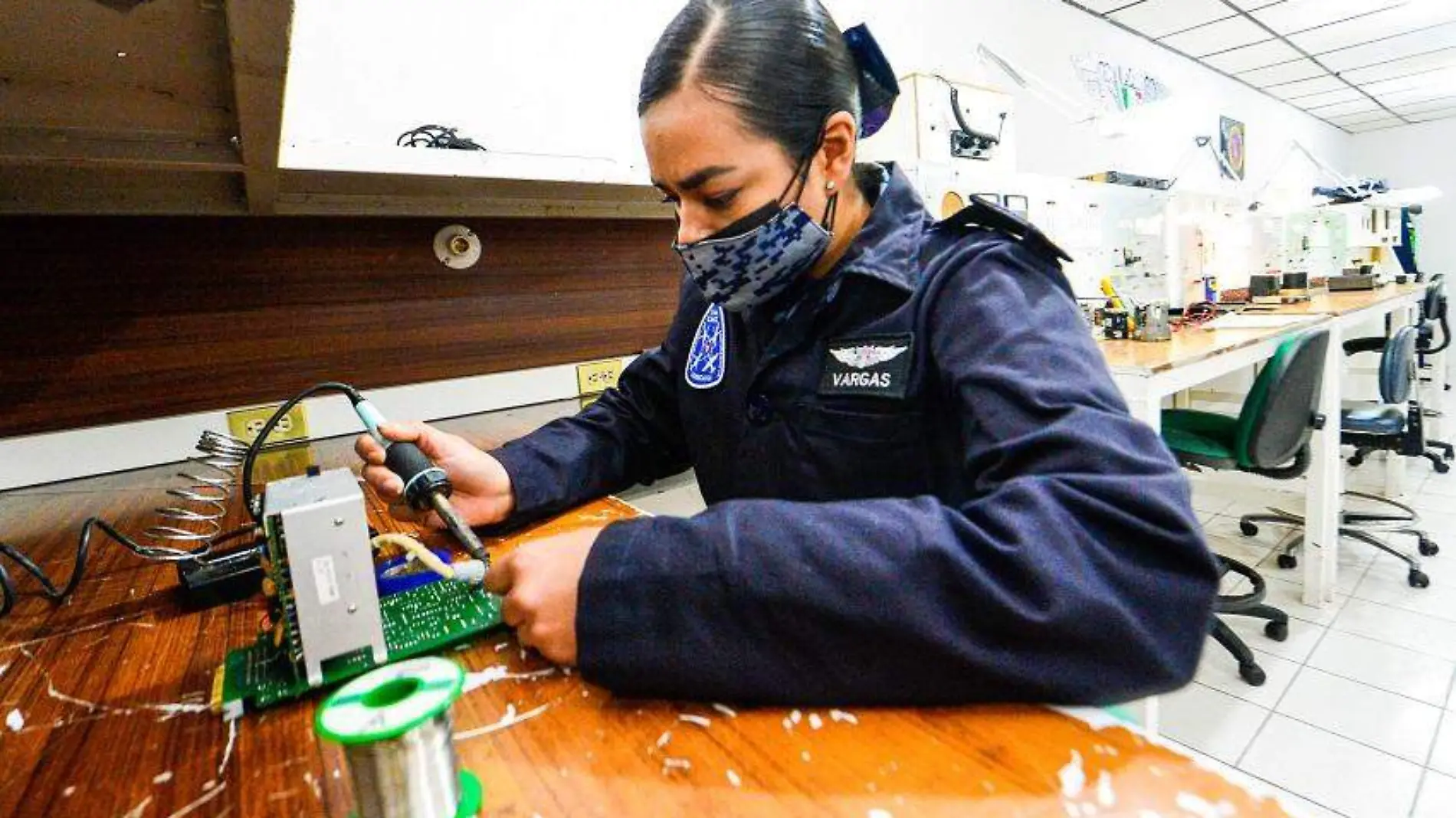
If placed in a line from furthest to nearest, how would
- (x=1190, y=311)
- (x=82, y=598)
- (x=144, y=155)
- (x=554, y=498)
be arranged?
(x=1190, y=311)
(x=144, y=155)
(x=554, y=498)
(x=82, y=598)

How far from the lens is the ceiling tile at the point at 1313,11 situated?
426 cm

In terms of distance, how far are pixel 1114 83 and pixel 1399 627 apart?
3.35m

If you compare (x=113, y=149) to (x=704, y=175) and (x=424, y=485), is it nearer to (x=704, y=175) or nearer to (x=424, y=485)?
(x=424, y=485)

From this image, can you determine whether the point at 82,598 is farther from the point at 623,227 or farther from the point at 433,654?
the point at 623,227

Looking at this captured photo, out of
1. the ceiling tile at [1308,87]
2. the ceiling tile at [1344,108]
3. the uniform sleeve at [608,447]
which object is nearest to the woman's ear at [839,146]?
the uniform sleeve at [608,447]

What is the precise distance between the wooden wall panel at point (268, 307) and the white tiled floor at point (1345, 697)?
0.60 m

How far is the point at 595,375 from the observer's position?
1.92m

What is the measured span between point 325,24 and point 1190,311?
3.46 metres

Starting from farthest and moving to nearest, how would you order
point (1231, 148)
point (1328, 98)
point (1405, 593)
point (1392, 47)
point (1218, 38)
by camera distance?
point (1328, 98) < point (1231, 148) < point (1392, 47) < point (1218, 38) < point (1405, 593)

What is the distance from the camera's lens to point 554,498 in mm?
896

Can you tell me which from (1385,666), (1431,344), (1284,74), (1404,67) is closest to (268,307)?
(1385,666)

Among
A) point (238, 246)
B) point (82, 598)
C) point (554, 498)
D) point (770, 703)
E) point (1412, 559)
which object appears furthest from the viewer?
point (1412, 559)

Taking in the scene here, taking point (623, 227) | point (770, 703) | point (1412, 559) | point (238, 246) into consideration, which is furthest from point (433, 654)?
point (1412, 559)

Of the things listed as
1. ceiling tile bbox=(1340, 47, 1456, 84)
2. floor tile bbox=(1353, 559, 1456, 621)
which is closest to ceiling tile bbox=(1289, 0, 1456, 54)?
ceiling tile bbox=(1340, 47, 1456, 84)
